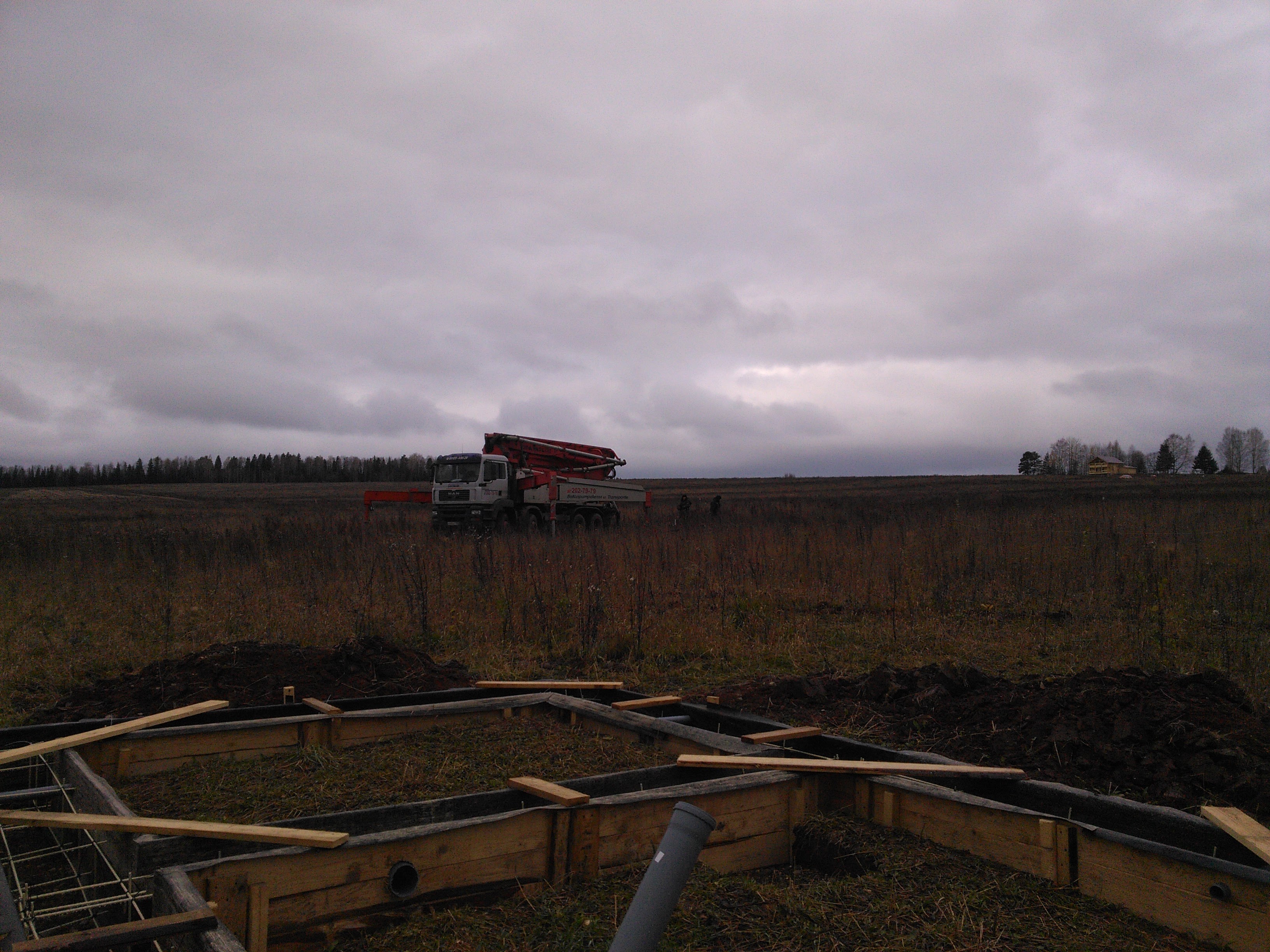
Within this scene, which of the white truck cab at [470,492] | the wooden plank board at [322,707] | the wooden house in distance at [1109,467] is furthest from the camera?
the wooden house in distance at [1109,467]

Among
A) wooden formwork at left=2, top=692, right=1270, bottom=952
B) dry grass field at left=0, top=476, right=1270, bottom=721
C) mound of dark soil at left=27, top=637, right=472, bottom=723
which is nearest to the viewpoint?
Result: wooden formwork at left=2, top=692, right=1270, bottom=952

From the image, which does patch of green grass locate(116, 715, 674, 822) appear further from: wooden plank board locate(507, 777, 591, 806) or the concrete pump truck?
the concrete pump truck

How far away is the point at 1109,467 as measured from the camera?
2628 inches

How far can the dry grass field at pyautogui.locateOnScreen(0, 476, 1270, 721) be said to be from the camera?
26.0 ft

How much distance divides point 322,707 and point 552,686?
163 cm

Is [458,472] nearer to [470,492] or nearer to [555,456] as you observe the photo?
[470,492]

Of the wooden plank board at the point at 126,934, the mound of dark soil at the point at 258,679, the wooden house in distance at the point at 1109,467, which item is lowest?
the mound of dark soil at the point at 258,679

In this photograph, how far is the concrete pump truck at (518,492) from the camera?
20.8 meters

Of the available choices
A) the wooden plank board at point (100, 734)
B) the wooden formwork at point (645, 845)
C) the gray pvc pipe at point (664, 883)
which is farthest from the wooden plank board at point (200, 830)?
the gray pvc pipe at point (664, 883)

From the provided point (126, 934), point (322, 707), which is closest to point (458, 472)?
point (322, 707)

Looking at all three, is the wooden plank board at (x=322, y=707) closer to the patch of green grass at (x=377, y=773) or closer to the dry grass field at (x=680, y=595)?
the patch of green grass at (x=377, y=773)

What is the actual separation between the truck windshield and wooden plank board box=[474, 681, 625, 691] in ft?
50.5

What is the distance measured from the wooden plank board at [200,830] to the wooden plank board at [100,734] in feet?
3.17

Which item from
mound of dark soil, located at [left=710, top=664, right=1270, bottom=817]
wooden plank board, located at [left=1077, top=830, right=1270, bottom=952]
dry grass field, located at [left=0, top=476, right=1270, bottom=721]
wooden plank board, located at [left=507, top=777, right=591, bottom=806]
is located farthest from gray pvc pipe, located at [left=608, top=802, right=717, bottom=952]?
dry grass field, located at [left=0, top=476, right=1270, bottom=721]
